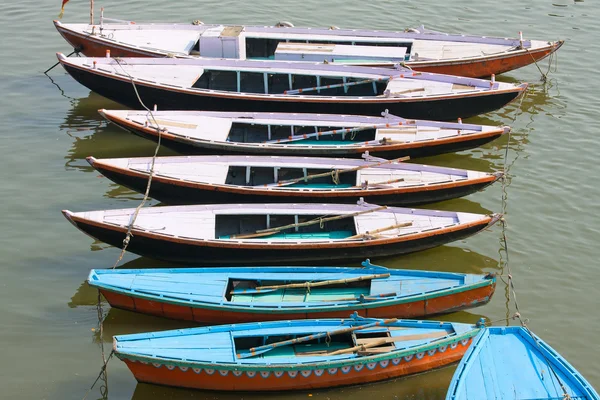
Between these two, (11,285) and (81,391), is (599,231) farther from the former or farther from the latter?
(11,285)

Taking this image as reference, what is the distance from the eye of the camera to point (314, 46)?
2673 cm

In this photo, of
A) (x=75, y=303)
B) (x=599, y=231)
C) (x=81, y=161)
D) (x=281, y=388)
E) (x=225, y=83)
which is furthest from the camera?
(x=225, y=83)

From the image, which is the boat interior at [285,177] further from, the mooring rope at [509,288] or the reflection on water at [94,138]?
the mooring rope at [509,288]

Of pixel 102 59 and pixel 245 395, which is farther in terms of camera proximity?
pixel 102 59

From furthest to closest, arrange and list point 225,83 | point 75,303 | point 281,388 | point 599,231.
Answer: point 225,83
point 599,231
point 75,303
point 281,388

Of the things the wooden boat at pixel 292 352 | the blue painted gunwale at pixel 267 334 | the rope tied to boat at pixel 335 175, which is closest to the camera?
the blue painted gunwale at pixel 267 334

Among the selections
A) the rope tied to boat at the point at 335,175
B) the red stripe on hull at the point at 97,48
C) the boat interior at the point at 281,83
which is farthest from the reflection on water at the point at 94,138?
the rope tied to boat at the point at 335,175

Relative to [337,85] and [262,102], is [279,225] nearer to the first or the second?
[262,102]

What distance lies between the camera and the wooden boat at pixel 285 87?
78.1 feet

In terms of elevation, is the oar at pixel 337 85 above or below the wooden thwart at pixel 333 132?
above

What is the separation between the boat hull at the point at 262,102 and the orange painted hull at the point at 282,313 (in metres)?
8.57

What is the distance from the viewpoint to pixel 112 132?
2534cm

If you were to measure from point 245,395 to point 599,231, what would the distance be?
1090 cm

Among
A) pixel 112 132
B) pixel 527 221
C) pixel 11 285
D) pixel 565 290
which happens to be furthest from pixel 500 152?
pixel 11 285
